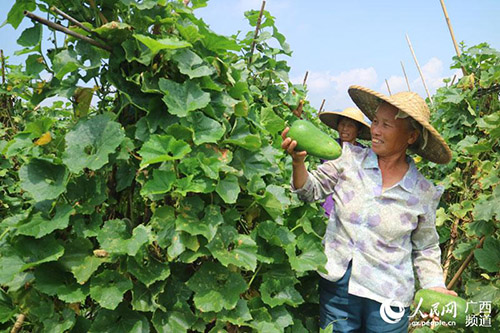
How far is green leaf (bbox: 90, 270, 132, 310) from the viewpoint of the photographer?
1395mm

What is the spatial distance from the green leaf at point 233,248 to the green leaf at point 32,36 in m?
0.95

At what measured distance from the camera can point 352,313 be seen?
2.08 m

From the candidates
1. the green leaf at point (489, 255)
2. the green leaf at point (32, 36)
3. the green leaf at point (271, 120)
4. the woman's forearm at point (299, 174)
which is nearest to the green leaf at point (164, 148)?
the green leaf at point (32, 36)

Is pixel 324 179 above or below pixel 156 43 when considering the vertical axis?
below

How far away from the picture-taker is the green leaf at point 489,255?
2367 millimetres

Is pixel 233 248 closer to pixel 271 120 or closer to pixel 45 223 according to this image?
pixel 45 223

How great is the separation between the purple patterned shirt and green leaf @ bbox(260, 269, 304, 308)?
0.25 meters

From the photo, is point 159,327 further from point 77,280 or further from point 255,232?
point 255,232

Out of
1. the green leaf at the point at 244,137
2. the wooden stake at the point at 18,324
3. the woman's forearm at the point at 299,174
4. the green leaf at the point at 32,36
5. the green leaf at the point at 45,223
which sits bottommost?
the wooden stake at the point at 18,324

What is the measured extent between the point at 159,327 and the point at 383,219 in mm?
1164

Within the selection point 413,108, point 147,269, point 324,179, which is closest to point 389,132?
point 413,108

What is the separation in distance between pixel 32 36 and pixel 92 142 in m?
0.44

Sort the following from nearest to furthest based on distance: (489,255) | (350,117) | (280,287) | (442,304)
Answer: (280,287), (442,304), (489,255), (350,117)

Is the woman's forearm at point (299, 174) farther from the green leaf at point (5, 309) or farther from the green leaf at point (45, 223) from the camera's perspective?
the green leaf at point (5, 309)
